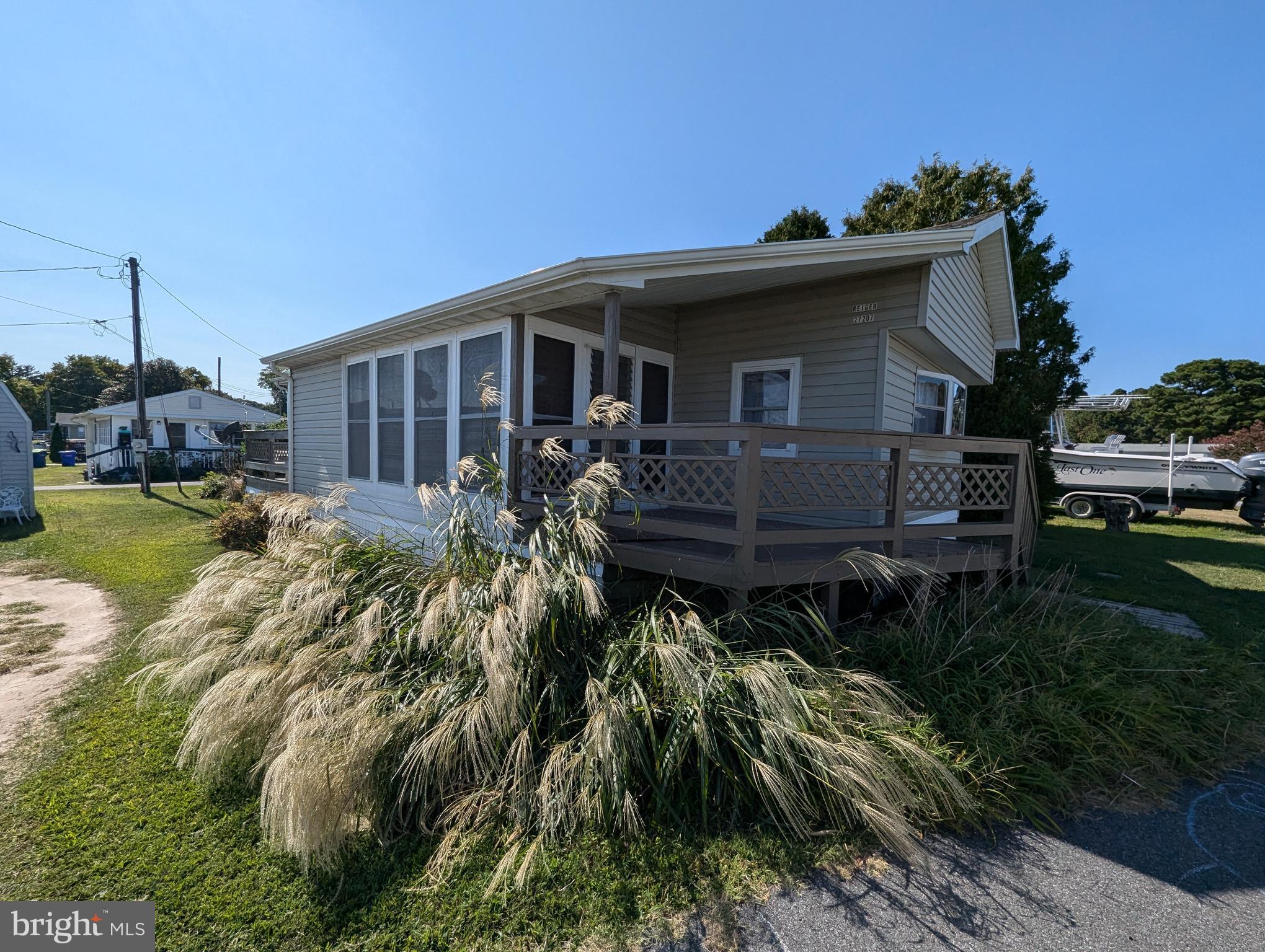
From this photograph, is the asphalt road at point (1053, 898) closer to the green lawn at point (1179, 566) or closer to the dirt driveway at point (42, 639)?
the green lawn at point (1179, 566)

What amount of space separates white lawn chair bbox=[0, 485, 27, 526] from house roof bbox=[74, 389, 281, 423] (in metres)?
15.5

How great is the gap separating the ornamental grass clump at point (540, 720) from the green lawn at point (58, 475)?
2305 cm

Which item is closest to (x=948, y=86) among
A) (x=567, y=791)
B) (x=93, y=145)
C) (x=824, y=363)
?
(x=824, y=363)

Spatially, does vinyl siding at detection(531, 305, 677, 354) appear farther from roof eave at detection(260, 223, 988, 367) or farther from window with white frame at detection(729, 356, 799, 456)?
window with white frame at detection(729, 356, 799, 456)

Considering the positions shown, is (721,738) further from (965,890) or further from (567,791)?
(965,890)

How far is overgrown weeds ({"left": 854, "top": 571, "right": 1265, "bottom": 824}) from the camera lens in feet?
9.43

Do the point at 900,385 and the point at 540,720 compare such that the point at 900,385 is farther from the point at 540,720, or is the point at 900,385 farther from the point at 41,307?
the point at 41,307

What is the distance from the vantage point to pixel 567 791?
249 centimetres

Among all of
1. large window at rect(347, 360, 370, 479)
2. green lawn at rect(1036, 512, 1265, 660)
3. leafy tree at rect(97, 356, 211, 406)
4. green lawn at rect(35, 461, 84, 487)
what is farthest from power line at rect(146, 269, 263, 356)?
leafy tree at rect(97, 356, 211, 406)

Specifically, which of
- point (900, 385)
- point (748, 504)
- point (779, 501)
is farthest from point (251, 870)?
point (900, 385)

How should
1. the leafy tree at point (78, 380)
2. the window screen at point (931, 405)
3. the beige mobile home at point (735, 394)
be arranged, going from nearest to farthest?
1. the beige mobile home at point (735, 394)
2. the window screen at point (931, 405)
3. the leafy tree at point (78, 380)

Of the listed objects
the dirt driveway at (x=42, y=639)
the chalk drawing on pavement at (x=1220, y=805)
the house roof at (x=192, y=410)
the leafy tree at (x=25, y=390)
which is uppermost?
Result: the leafy tree at (x=25, y=390)

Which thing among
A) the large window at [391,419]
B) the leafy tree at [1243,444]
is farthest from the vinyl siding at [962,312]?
the leafy tree at [1243,444]

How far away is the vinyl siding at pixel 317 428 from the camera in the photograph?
28.8ft
